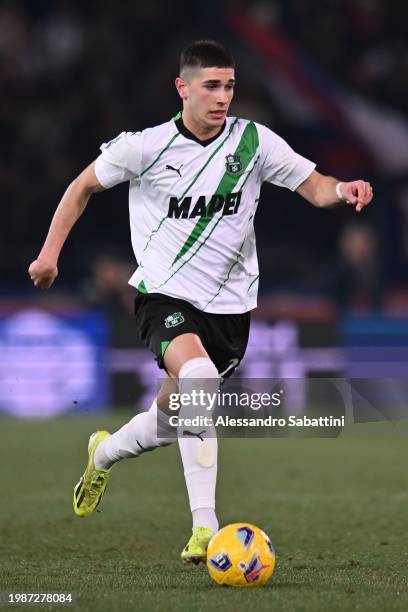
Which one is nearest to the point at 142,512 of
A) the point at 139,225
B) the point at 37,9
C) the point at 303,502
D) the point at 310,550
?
the point at 303,502

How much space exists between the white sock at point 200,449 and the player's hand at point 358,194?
0.87m

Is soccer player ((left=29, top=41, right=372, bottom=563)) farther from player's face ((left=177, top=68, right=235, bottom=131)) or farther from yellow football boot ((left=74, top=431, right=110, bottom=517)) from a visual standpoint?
yellow football boot ((left=74, top=431, right=110, bottom=517))

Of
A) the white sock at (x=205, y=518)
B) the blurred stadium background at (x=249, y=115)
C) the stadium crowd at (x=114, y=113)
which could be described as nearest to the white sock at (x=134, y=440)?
the white sock at (x=205, y=518)

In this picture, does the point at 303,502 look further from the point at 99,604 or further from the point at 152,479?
the point at 99,604

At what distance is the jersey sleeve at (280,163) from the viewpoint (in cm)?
583

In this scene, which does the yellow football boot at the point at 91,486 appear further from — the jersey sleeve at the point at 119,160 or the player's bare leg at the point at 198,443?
the jersey sleeve at the point at 119,160

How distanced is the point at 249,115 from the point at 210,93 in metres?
11.1

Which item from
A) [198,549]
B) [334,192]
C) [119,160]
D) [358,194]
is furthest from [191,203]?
[198,549]

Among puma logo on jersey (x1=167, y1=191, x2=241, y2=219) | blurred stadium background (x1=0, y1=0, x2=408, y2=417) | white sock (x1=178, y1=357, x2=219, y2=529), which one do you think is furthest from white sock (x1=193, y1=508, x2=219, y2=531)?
blurred stadium background (x1=0, y1=0, x2=408, y2=417)

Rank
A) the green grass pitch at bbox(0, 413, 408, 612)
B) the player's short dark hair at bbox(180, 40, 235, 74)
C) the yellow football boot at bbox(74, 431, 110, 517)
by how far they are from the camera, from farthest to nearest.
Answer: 1. the yellow football boot at bbox(74, 431, 110, 517)
2. the player's short dark hair at bbox(180, 40, 235, 74)
3. the green grass pitch at bbox(0, 413, 408, 612)

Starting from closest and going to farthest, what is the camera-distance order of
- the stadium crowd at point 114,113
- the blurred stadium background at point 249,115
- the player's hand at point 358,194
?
the player's hand at point 358,194
the blurred stadium background at point 249,115
the stadium crowd at point 114,113

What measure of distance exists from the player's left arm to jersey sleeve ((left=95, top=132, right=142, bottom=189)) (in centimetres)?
72

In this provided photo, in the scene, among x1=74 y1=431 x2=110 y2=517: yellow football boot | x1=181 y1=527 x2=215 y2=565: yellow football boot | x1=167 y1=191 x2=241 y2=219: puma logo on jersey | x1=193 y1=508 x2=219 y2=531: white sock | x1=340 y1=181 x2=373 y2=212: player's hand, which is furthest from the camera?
x1=74 y1=431 x2=110 y2=517: yellow football boot

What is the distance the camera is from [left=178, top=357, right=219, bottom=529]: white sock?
5.25 meters
